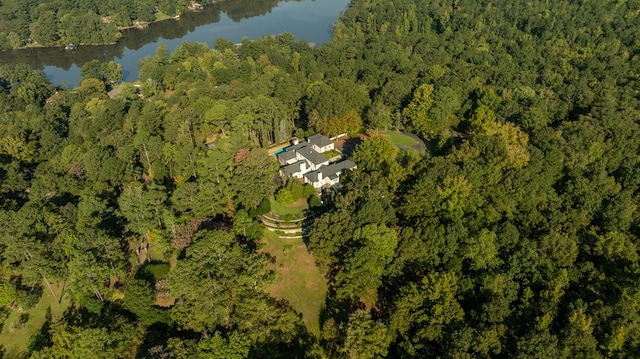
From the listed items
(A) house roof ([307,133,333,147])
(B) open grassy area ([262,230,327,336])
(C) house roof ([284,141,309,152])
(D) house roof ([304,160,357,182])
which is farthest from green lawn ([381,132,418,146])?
(B) open grassy area ([262,230,327,336])

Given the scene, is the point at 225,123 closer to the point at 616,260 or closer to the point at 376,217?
the point at 376,217

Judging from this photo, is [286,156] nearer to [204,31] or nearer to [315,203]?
[315,203]

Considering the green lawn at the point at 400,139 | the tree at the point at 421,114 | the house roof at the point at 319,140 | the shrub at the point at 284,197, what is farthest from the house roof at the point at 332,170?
the tree at the point at 421,114

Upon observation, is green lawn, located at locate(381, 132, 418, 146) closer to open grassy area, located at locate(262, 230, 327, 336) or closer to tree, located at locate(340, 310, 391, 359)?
open grassy area, located at locate(262, 230, 327, 336)

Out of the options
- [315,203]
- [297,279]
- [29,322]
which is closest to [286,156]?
[315,203]

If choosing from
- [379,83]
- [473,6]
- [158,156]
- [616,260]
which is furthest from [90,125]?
[473,6]

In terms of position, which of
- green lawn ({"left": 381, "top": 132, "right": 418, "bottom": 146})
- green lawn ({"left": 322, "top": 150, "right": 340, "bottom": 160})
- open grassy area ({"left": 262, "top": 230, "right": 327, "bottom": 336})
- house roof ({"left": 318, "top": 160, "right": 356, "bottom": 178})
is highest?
house roof ({"left": 318, "top": 160, "right": 356, "bottom": 178})
